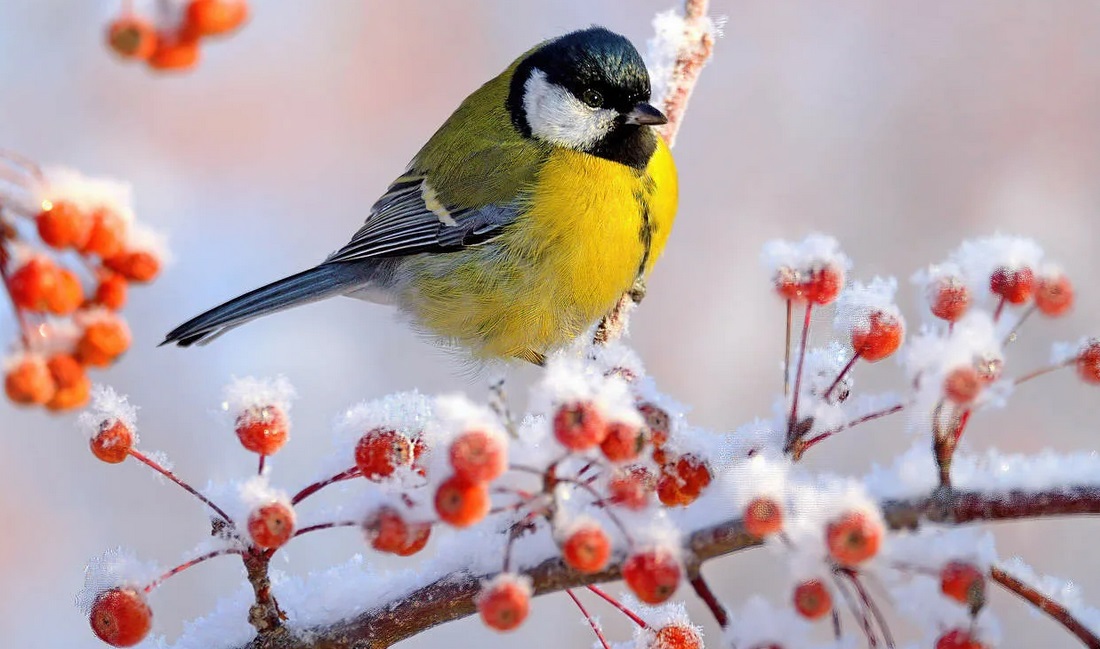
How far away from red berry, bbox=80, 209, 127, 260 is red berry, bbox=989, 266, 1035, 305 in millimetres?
768

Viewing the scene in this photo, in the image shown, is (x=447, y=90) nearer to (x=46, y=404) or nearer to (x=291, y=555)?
(x=291, y=555)

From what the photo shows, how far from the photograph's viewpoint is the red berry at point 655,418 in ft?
3.05

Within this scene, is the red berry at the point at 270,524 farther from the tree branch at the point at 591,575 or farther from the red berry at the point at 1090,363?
the red berry at the point at 1090,363

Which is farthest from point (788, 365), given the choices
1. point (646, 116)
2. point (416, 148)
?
point (416, 148)

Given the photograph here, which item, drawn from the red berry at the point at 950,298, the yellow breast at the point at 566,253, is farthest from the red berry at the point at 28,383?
the yellow breast at the point at 566,253

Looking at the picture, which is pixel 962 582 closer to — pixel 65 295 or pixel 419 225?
pixel 65 295

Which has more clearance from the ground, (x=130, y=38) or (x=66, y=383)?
(x=130, y=38)

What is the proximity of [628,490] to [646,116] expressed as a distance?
42.9 inches

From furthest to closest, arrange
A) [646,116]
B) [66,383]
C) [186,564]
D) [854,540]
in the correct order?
[646,116], [186,564], [66,383], [854,540]

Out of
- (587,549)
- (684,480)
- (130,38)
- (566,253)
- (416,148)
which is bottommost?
(587,549)

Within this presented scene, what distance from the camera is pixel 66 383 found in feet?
2.78

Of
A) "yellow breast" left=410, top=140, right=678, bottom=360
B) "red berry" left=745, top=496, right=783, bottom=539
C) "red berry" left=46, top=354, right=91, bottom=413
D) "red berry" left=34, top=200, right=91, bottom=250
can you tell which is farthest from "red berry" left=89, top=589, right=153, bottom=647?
"yellow breast" left=410, top=140, right=678, bottom=360

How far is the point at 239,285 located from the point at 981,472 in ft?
8.11

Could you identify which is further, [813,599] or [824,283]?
[824,283]
